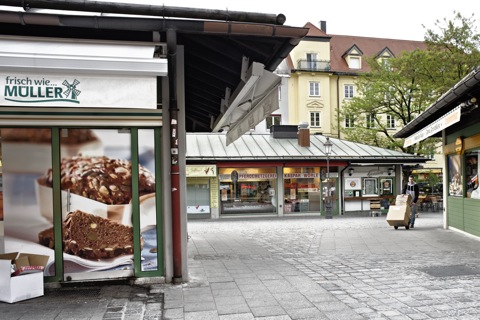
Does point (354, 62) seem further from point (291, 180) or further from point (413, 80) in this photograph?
point (291, 180)

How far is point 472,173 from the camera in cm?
1114

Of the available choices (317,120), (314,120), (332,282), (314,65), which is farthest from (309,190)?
(314,65)

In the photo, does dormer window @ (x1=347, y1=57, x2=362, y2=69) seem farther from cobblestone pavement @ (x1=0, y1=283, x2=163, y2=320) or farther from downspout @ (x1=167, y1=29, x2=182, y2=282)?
cobblestone pavement @ (x1=0, y1=283, x2=163, y2=320)

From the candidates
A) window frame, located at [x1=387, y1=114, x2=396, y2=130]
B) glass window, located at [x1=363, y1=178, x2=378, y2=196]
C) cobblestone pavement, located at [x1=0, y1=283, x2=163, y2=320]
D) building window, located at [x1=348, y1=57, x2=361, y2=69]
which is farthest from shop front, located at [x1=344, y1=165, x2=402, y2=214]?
building window, located at [x1=348, y1=57, x2=361, y2=69]

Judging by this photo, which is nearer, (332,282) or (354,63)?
(332,282)

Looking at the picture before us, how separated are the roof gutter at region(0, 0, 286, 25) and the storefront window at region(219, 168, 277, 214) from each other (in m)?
16.4

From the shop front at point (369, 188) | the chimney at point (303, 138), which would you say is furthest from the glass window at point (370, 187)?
the chimney at point (303, 138)

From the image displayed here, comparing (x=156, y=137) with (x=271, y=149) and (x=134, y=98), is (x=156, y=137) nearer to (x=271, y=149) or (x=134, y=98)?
(x=134, y=98)

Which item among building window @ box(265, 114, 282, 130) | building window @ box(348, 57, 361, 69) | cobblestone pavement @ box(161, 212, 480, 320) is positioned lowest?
cobblestone pavement @ box(161, 212, 480, 320)

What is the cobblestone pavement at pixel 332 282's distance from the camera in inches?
184

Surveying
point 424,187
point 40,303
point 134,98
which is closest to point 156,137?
point 134,98

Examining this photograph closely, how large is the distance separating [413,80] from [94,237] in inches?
837

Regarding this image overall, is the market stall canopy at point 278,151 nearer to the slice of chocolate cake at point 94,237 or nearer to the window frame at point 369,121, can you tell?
the window frame at point 369,121

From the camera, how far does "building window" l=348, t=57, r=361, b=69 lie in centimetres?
3975
